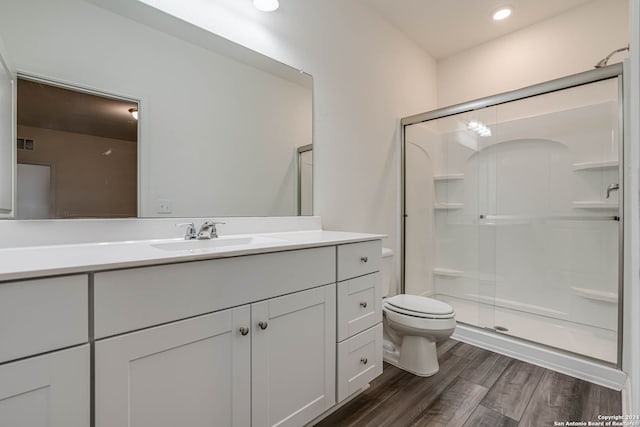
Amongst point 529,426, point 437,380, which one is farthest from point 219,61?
point 529,426

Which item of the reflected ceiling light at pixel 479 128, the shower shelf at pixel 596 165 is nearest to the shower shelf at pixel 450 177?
the reflected ceiling light at pixel 479 128

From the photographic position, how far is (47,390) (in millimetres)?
661

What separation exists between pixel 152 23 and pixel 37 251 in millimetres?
1045

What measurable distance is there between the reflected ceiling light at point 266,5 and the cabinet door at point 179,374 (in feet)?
5.15

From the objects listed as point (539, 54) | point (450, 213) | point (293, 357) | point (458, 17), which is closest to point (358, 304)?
point (293, 357)

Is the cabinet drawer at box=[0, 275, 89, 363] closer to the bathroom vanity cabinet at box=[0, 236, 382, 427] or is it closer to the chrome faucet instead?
the bathroom vanity cabinet at box=[0, 236, 382, 427]

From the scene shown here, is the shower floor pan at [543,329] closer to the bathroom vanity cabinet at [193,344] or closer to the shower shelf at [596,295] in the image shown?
the shower shelf at [596,295]

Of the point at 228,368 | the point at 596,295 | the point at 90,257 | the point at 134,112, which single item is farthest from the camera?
the point at 596,295

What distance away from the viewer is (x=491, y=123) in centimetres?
239

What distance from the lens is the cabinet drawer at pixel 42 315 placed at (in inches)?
24.5

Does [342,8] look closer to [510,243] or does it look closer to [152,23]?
[152,23]

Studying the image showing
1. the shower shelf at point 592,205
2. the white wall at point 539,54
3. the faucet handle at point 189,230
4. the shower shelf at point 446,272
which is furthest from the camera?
the shower shelf at point 446,272

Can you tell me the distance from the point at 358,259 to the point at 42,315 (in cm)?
113

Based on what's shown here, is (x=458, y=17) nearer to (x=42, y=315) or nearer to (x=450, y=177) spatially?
(x=450, y=177)
